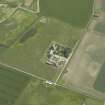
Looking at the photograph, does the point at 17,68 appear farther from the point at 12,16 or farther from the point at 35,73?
the point at 12,16

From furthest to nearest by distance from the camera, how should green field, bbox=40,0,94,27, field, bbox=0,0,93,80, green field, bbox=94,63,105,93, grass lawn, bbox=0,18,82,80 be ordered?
green field, bbox=40,0,94,27 < field, bbox=0,0,93,80 < grass lawn, bbox=0,18,82,80 < green field, bbox=94,63,105,93

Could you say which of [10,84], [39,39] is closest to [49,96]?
[10,84]

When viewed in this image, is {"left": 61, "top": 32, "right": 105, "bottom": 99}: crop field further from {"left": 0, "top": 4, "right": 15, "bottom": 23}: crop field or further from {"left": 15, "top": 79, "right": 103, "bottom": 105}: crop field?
{"left": 0, "top": 4, "right": 15, "bottom": 23}: crop field

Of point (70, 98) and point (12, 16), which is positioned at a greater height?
point (12, 16)

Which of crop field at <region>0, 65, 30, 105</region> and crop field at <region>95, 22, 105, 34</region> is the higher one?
crop field at <region>95, 22, 105, 34</region>

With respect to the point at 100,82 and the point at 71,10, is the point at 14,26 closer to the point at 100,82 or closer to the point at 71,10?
the point at 71,10

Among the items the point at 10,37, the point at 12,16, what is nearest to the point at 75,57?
the point at 10,37

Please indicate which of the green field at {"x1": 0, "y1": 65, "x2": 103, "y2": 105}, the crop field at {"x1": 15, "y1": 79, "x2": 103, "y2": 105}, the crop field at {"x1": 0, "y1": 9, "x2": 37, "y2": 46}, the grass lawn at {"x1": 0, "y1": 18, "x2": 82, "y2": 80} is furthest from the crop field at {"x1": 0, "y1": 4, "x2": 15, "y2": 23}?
the crop field at {"x1": 15, "y1": 79, "x2": 103, "y2": 105}
